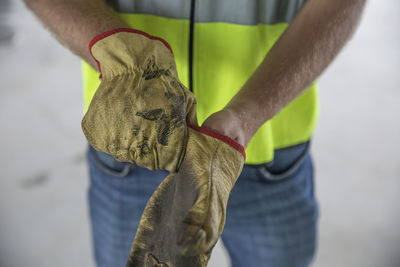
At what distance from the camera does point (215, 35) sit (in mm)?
769

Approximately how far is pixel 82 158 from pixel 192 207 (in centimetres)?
163

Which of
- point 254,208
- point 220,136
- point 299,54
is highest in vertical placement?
point 299,54

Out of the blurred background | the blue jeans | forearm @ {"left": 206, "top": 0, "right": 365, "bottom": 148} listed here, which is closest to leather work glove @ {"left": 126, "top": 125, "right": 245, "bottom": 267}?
forearm @ {"left": 206, "top": 0, "right": 365, "bottom": 148}

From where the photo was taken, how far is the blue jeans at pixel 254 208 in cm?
87

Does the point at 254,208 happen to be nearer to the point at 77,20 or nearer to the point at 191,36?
the point at 191,36

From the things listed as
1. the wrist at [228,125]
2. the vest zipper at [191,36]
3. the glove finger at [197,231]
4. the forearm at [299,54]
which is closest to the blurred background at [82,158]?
the forearm at [299,54]

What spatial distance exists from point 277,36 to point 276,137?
22 centimetres

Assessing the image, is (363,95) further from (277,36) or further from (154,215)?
(154,215)

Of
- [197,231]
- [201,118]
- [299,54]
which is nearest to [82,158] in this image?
[201,118]

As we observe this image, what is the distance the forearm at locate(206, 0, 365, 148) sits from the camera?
70cm

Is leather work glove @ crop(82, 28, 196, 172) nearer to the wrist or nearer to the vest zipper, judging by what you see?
the wrist

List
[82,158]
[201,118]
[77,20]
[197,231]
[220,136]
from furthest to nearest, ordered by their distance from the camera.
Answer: [82,158], [201,118], [77,20], [220,136], [197,231]

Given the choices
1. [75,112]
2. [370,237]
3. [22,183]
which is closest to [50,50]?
[75,112]

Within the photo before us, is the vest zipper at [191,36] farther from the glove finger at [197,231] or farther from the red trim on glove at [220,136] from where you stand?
the glove finger at [197,231]
